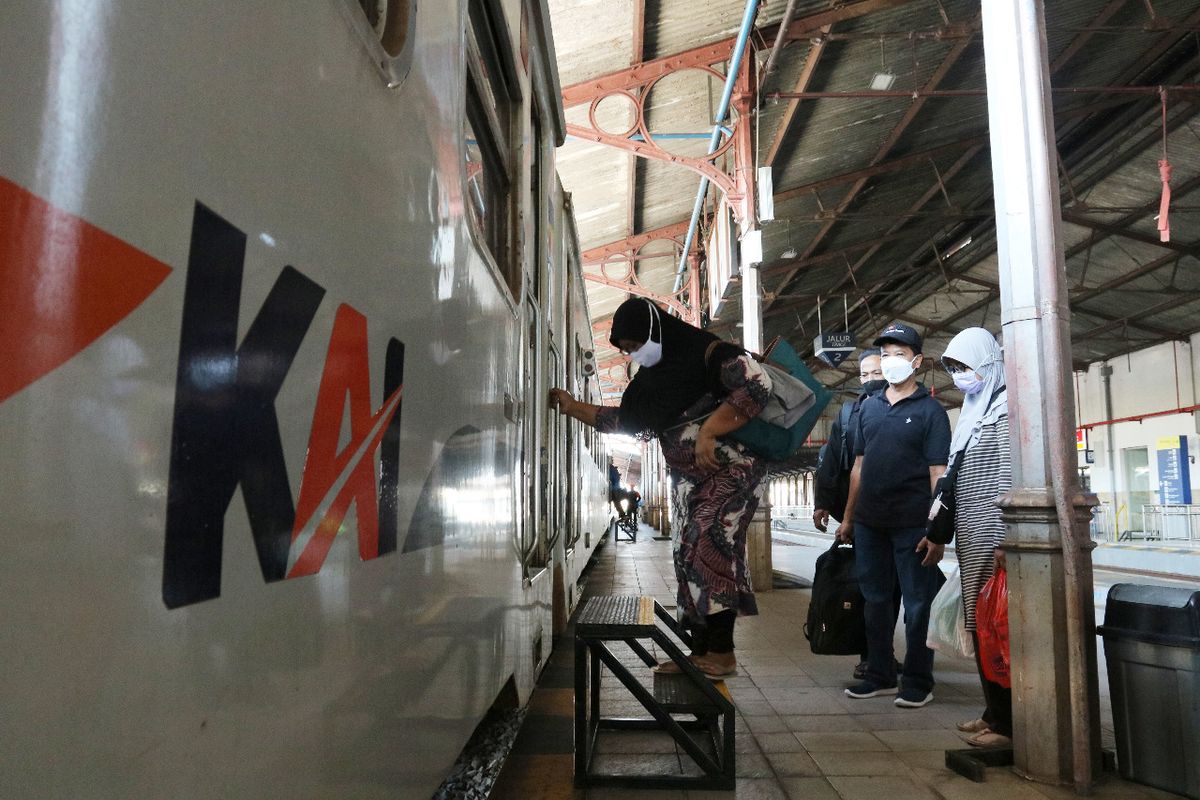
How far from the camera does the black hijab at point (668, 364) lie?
305cm

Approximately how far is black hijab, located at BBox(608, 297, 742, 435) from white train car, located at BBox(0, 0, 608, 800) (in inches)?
59.7

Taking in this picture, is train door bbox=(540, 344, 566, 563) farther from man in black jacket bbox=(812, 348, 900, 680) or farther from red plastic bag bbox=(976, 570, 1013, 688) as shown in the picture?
red plastic bag bbox=(976, 570, 1013, 688)

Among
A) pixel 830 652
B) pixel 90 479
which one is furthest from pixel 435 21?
pixel 830 652

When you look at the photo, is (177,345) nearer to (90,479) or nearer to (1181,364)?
(90,479)

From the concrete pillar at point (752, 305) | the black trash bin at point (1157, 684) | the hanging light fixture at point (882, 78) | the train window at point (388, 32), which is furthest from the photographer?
the hanging light fixture at point (882, 78)

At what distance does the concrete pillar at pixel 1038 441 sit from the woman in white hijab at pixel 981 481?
7.9 inches

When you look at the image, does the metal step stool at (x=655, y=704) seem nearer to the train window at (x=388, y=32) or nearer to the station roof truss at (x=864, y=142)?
the train window at (x=388, y=32)

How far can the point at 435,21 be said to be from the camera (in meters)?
1.52

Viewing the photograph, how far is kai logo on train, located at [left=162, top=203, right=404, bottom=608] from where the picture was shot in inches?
26.7

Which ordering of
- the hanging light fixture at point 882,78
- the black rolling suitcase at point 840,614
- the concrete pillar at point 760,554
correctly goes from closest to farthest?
1. the black rolling suitcase at point 840,614
2. the concrete pillar at point 760,554
3. the hanging light fixture at point 882,78

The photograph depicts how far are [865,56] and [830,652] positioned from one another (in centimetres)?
784

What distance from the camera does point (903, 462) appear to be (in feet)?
11.9

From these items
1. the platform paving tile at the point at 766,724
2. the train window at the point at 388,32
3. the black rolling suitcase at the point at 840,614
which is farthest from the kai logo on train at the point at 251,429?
the black rolling suitcase at the point at 840,614

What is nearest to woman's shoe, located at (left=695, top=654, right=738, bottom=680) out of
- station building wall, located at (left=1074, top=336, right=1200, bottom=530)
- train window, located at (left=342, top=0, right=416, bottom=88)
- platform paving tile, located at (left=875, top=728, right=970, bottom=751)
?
platform paving tile, located at (left=875, top=728, right=970, bottom=751)
